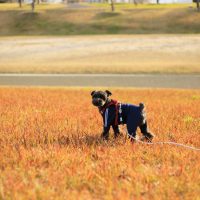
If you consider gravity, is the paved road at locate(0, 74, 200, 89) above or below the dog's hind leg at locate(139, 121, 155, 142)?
below

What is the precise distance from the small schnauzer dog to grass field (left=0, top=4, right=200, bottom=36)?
259 ft

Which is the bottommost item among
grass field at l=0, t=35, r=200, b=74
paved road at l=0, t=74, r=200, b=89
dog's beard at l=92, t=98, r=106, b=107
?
grass field at l=0, t=35, r=200, b=74

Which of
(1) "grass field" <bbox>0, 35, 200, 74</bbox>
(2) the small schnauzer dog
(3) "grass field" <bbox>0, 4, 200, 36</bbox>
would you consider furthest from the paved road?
(3) "grass field" <bbox>0, 4, 200, 36</bbox>

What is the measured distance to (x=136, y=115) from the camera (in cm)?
793

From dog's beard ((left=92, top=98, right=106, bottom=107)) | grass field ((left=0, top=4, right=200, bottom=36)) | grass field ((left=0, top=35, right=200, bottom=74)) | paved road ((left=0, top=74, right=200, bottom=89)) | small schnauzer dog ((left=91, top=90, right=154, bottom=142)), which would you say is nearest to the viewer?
dog's beard ((left=92, top=98, right=106, bottom=107))

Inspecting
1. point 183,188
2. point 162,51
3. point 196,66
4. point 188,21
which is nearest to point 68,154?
point 183,188

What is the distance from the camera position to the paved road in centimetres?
3141

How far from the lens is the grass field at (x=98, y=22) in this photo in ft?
291

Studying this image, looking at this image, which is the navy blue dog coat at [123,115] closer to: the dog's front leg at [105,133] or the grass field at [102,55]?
the dog's front leg at [105,133]

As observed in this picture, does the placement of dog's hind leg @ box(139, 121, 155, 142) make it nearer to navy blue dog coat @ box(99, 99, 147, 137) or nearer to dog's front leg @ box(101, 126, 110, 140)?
navy blue dog coat @ box(99, 99, 147, 137)

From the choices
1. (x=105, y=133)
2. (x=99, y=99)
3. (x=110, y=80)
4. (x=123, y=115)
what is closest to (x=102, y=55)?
(x=110, y=80)

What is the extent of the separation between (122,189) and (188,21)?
294ft

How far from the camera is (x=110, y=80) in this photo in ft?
111

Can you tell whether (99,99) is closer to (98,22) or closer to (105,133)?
(105,133)
